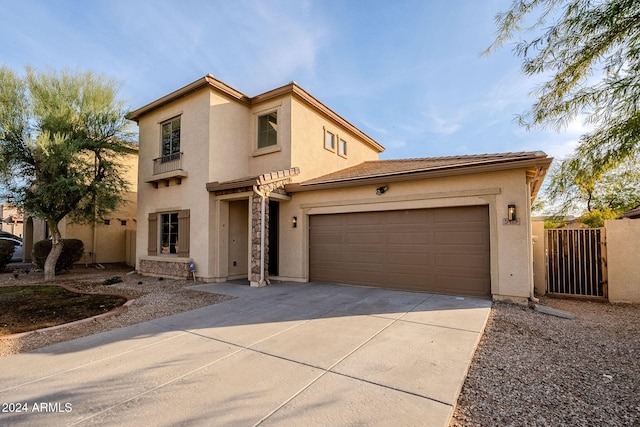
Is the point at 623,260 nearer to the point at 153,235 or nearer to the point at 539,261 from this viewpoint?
the point at 539,261

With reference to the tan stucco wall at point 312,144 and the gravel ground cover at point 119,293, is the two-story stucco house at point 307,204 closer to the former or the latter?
the tan stucco wall at point 312,144

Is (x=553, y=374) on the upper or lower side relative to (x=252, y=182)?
lower

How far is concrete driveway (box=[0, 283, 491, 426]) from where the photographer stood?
2621 mm

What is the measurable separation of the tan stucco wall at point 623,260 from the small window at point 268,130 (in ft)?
31.5

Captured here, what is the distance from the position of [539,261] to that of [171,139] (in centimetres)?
1234

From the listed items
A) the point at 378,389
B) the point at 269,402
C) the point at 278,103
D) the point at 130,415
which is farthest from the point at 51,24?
the point at 378,389

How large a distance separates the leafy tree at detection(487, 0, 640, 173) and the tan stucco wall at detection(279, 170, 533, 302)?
6.18 ft

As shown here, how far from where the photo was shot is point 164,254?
36.0ft

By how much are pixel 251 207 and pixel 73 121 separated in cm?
734

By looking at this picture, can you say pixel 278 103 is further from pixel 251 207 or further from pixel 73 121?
pixel 73 121

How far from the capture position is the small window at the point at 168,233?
10.9 m

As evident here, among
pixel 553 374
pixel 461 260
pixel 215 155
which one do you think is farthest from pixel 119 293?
pixel 553 374

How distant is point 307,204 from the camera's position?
9.55 metres

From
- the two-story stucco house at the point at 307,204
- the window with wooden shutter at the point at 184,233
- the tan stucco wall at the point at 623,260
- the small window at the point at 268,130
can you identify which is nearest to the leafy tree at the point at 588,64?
the two-story stucco house at the point at 307,204
